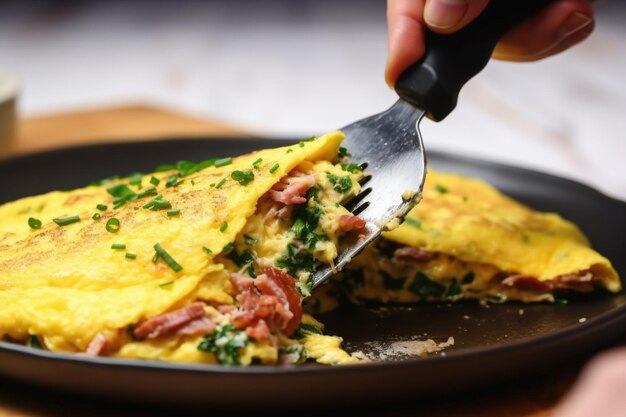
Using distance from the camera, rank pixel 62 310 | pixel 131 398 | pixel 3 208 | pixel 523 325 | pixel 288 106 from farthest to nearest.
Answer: pixel 288 106 → pixel 3 208 → pixel 523 325 → pixel 62 310 → pixel 131 398

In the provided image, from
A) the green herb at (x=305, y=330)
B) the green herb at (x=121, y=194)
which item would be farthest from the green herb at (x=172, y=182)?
the green herb at (x=305, y=330)

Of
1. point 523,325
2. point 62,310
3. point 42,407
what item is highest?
point 62,310

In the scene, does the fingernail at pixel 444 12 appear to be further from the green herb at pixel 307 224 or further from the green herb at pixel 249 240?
the green herb at pixel 249 240

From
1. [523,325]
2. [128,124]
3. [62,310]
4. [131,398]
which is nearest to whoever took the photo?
[131,398]

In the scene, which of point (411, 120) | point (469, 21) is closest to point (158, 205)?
point (411, 120)

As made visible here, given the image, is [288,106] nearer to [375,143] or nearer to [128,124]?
[128,124]

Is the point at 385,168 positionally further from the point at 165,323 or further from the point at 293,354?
the point at 165,323

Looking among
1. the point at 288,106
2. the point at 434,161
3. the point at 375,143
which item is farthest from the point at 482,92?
the point at 375,143

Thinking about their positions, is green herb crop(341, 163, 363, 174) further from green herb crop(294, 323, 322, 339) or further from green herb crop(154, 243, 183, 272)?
green herb crop(154, 243, 183, 272)
